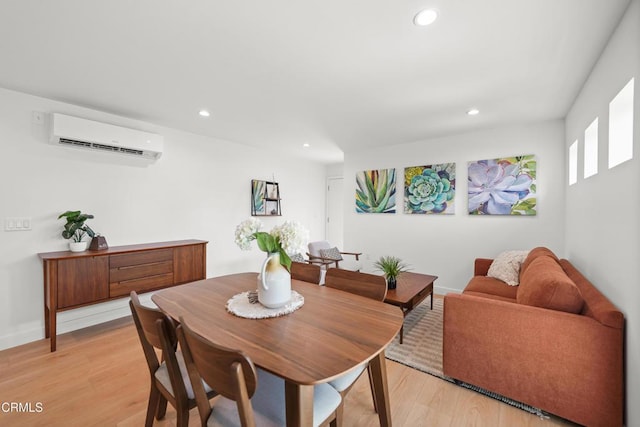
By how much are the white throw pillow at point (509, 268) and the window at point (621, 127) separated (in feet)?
4.95

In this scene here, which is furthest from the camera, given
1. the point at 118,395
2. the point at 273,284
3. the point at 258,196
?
the point at 258,196

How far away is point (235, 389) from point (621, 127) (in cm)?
252

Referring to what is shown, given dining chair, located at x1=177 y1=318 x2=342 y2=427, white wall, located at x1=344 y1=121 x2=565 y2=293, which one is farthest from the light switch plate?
white wall, located at x1=344 y1=121 x2=565 y2=293

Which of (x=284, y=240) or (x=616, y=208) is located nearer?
(x=284, y=240)

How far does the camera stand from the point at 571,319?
157 centimetres

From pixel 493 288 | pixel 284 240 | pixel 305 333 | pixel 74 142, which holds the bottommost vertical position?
pixel 493 288

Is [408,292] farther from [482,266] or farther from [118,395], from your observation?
[118,395]

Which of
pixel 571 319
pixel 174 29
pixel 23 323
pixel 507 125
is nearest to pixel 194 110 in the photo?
pixel 174 29

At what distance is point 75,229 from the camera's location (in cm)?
269

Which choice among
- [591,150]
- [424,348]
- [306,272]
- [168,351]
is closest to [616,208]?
[591,150]

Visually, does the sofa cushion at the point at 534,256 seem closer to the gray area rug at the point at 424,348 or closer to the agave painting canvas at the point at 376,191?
the gray area rug at the point at 424,348

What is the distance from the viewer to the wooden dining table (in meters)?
0.93

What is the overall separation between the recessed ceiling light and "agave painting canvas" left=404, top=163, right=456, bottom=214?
2.73m

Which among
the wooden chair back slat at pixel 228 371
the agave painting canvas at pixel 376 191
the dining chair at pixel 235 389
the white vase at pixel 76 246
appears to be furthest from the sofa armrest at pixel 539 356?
the white vase at pixel 76 246
